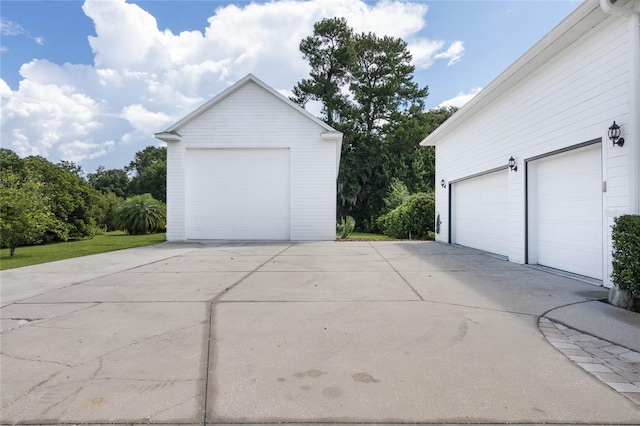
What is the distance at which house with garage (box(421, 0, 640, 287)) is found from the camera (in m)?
4.75

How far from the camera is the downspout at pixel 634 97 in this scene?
14.7ft

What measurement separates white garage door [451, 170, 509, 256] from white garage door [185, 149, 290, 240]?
609 cm

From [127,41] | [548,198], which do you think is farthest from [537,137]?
[127,41]

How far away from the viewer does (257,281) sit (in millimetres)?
5531

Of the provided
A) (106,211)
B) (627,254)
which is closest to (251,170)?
(627,254)

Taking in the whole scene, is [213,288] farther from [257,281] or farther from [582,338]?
[582,338]

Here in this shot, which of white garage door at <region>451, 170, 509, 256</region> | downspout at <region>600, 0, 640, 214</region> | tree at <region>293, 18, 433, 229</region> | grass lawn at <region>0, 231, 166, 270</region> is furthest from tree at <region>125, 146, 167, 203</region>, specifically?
downspout at <region>600, 0, 640, 214</region>

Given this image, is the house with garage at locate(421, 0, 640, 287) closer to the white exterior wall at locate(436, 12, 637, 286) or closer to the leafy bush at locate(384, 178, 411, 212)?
the white exterior wall at locate(436, 12, 637, 286)

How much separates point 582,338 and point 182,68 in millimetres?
15066

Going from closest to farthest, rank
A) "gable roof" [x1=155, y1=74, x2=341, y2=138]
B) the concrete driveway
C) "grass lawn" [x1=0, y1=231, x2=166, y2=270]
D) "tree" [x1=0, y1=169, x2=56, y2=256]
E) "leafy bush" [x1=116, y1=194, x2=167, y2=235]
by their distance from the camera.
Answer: the concrete driveway < "grass lawn" [x1=0, y1=231, x2=166, y2=270] < "tree" [x1=0, y1=169, x2=56, y2=256] < "gable roof" [x1=155, y1=74, x2=341, y2=138] < "leafy bush" [x1=116, y1=194, x2=167, y2=235]

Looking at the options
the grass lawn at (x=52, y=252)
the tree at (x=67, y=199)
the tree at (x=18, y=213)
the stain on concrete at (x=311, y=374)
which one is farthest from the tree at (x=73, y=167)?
the stain on concrete at (x=311, y=374)

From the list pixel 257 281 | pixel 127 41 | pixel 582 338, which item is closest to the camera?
pixel 582 338

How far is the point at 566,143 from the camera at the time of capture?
5980 millimetres

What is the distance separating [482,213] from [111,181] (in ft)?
153
